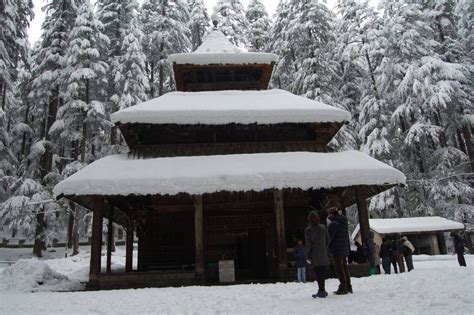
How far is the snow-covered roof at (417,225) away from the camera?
24750 mm

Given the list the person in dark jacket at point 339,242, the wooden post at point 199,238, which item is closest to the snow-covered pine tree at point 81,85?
the wooden post at point 199,238

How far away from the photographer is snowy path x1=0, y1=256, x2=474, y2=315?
219 inches

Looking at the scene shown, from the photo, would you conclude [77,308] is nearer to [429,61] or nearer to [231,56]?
[231,56]

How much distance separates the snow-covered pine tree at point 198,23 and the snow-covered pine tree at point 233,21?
4.98ft

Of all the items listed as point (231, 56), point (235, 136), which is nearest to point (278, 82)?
point (231, 56)

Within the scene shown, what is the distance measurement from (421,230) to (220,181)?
62.2ft

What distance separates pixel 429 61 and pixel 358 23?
7.52 metres

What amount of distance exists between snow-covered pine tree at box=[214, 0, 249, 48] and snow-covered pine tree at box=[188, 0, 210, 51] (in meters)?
1.52

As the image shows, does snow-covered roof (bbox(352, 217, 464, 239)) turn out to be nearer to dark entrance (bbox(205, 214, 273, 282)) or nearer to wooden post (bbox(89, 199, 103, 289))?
dark entrance (bbox(205, 214, 273, 282))

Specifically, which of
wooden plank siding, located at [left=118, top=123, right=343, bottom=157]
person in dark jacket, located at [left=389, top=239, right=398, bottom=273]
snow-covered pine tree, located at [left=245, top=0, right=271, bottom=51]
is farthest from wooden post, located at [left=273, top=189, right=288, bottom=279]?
snow-covered pine tree, located at [left=245, top=0, right=271, bottom=51]

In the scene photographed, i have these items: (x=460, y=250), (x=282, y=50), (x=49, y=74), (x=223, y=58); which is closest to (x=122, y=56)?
(x=49, y=74)

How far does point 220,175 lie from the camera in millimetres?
11891

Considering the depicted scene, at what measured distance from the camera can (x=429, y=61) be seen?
25.1 meters

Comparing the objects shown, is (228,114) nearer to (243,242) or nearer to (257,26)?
(243,242)
